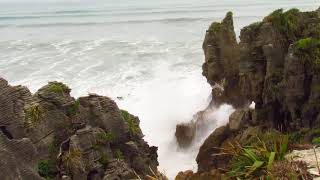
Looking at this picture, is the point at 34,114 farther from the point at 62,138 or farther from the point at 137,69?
the point at 137,69

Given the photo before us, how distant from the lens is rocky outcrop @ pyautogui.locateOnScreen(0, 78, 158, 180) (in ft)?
60.1

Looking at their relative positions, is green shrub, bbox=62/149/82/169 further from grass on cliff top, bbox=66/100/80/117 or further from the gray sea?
the gray sea

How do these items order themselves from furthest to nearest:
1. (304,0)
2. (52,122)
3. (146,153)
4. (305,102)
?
1. (304,0)
2. (305,102)
3. (146,153)
4. (52,122)

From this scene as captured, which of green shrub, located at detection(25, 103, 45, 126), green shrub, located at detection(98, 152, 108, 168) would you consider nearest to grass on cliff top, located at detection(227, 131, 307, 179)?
green shrub, located at detection(98, 152, 108, 168)

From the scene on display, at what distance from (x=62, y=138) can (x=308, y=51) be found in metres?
12.3

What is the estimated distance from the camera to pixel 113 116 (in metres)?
22.3

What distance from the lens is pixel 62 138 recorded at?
68.2 feet

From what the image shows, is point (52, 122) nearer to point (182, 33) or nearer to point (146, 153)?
point (146, 153)

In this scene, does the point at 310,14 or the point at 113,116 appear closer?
the point at 113,116

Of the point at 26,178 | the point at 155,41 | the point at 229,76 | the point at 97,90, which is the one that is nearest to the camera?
the point at 26,178

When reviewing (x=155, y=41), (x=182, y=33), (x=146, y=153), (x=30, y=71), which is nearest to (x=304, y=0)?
(x=182, y=33)

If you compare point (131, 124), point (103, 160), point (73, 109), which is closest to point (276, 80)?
point (131, 124)

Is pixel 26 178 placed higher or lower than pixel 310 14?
lower

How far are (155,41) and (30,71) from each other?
78.9 feet
